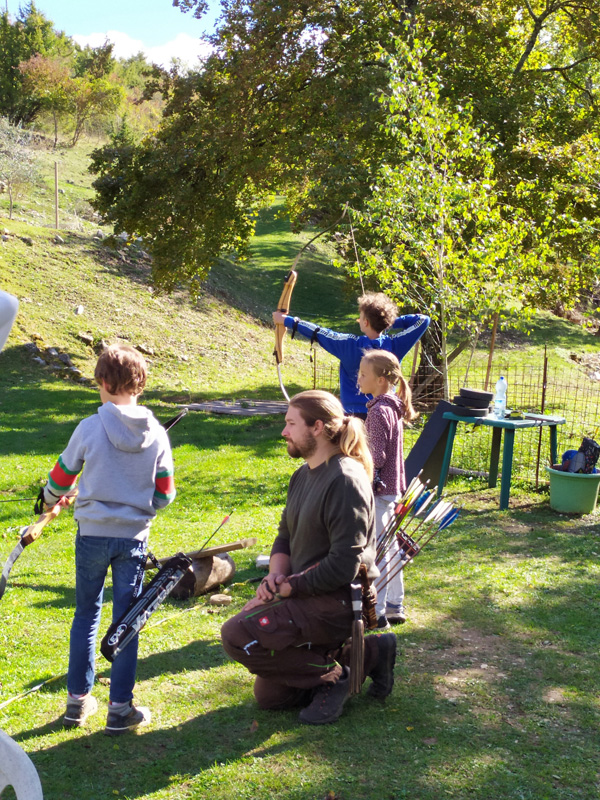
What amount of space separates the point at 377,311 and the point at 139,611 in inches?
96.7

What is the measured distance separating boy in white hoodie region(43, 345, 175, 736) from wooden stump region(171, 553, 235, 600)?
1808 mm

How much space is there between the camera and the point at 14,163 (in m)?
26.7

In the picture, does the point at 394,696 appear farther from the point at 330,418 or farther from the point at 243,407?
the point at 243,407

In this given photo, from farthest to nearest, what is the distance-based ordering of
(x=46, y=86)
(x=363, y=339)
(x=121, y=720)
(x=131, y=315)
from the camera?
1. (x=46, y=86)
2. (x=131, y=315)
3. (x=363, y=339)
4. (x=121, y=720)

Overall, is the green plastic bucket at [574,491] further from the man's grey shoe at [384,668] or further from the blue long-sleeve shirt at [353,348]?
the man's grey shoe at [384,668]

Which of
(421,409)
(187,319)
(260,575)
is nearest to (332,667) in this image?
(260,575)

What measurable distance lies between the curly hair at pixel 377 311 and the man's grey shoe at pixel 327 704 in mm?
2234

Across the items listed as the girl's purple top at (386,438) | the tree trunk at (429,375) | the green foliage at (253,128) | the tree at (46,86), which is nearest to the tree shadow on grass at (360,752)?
the girl's purple top at (386,438)

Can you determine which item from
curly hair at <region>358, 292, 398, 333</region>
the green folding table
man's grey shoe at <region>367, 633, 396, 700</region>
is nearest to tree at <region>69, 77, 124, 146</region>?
the green folding table

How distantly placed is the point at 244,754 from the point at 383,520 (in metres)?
1.65

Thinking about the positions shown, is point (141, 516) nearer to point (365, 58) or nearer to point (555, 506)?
point (555, 506)

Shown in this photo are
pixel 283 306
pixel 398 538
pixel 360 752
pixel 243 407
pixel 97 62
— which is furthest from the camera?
→ pixel 97 62

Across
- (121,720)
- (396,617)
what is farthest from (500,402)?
(121,720)

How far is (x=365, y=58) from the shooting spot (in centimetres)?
1572
